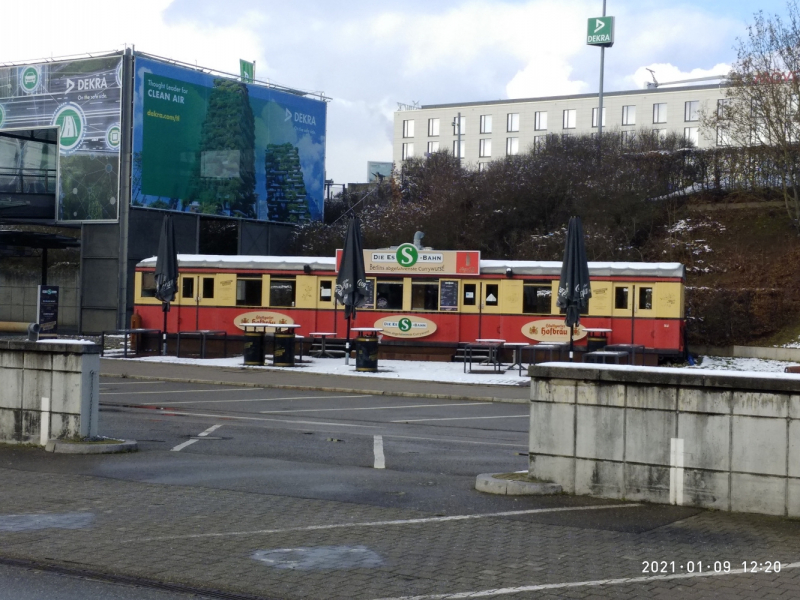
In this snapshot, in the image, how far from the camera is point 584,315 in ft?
96.5

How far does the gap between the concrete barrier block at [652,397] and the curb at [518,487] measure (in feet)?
3.61

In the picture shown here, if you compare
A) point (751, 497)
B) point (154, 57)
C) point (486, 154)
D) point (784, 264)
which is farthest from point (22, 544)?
point (486, 154)

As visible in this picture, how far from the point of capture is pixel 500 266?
30.1 metres

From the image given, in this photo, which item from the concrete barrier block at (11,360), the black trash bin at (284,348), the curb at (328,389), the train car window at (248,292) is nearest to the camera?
the concrete barrier block at (11,360)

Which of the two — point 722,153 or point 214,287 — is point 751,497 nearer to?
point 214,287

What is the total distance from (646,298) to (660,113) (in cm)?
5080

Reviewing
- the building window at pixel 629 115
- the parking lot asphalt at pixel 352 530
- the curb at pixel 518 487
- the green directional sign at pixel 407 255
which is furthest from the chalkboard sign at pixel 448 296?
the building window at pixel 629 115

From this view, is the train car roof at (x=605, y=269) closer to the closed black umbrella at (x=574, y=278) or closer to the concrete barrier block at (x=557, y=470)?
the closed black umbrella at (x=574, y=278)

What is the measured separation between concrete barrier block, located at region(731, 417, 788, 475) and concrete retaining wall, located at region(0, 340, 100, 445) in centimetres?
731

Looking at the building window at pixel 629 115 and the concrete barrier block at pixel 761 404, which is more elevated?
the building window at pixel 629 115

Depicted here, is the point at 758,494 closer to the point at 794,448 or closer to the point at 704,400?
the point at 794,448

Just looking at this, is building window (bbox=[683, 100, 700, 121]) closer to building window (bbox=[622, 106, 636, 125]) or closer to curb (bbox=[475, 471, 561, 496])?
building window (bbox=[622, 106, 636, 125])

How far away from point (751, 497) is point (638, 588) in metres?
2.61

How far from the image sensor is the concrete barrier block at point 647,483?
9.03 metres
